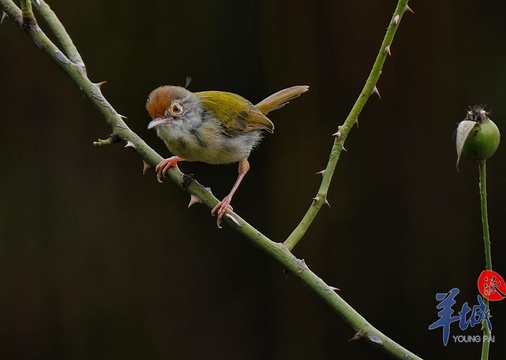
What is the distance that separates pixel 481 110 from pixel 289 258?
1.63 ft

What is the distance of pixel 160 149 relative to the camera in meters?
4.32

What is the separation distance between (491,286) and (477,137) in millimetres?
301

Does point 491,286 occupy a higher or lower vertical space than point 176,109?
lower

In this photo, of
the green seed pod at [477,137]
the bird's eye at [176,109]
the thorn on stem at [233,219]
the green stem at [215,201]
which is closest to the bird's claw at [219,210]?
the green stem at [215,201]

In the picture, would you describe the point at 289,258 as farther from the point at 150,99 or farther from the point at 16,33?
the point at 16,33

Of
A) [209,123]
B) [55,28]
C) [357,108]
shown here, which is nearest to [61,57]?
[55,28]

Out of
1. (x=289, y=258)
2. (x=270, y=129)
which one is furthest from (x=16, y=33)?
(x=289, y=258)

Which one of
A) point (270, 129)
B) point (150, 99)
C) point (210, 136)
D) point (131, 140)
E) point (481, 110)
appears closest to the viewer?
point (481, 110)

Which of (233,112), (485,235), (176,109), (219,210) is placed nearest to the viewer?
(485,235)

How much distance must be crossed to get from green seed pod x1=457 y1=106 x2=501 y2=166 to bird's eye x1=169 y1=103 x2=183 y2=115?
1279 millimetres

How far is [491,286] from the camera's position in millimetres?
1604
